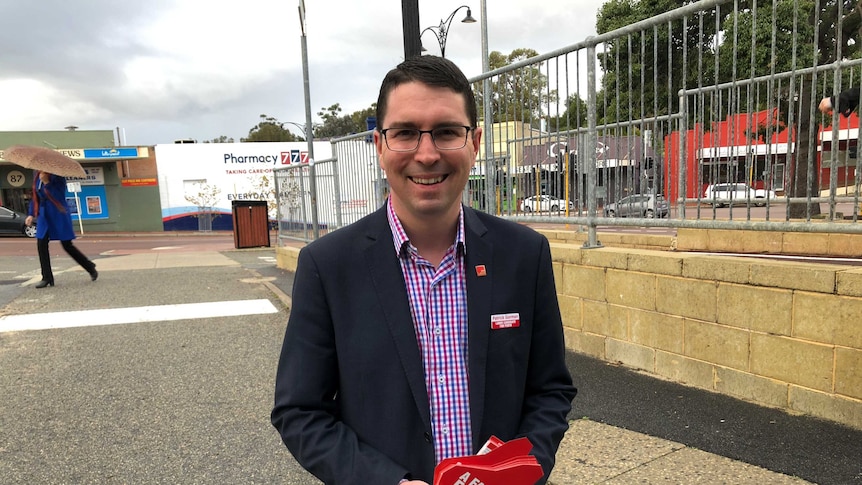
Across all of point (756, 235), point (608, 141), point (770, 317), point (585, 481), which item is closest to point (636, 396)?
point (770, 317)

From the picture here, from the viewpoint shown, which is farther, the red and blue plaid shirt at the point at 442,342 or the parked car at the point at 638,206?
the parked car at the point at 638,206

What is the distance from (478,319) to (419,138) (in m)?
0.50

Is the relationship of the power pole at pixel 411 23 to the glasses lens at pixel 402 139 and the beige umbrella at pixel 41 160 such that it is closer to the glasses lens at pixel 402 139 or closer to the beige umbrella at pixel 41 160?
the glasses lens at pixel 402 139

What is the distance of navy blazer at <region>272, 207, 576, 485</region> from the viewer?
55.9 inches

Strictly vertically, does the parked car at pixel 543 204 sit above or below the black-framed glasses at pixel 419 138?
below

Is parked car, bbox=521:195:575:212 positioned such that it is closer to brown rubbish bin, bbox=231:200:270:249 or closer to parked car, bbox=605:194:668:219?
parked car, bbox=605:194:668:219

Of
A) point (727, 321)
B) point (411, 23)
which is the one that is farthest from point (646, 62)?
point (727, 321)

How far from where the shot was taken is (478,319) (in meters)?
1.46

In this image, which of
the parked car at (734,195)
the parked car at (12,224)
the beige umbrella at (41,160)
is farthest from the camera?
the parked car at (12,224)

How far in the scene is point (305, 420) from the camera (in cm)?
143

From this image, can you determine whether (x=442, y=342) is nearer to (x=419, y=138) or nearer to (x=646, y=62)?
(x=419, y=138)

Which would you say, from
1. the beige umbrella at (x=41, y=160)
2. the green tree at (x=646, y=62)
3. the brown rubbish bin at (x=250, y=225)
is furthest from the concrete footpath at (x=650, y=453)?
the brown rubbish bin at (x=250, y=225)

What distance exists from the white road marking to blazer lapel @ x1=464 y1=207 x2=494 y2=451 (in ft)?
19.4

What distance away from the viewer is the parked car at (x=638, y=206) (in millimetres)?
4422
